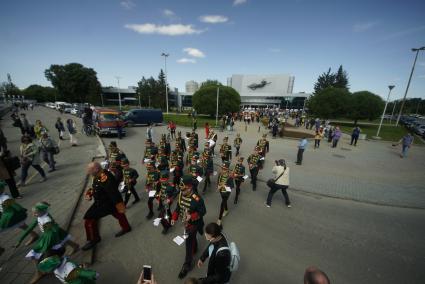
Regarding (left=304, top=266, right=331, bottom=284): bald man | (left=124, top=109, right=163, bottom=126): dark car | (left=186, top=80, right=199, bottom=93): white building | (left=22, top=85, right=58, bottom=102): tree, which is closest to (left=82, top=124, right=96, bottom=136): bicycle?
(left=124, top=109, right=163, bottom=126): dark car

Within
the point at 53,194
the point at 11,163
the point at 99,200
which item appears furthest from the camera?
the point at 53,194

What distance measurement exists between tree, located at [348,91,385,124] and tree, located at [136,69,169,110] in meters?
48.9

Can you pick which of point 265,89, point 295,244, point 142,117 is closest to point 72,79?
point 142,117

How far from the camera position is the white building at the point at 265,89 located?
77.8 m

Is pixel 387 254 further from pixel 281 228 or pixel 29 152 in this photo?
pixel 29 152

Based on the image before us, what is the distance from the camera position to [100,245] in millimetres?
4695

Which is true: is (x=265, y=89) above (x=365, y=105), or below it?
above

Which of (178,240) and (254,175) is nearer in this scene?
(178,240)

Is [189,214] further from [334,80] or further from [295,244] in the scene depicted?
[334,80]

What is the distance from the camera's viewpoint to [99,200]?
437cm

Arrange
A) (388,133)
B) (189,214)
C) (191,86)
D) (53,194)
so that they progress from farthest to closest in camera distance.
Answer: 1. (191,86)
2. (388,133)
3. (53,194)
4. (189,214)

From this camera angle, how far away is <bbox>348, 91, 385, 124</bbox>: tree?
3209 cm

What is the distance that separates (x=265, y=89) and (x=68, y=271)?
85823 millimetres

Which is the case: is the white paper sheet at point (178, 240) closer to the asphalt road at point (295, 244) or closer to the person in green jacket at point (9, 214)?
the asphalt road at point (295, 244)
